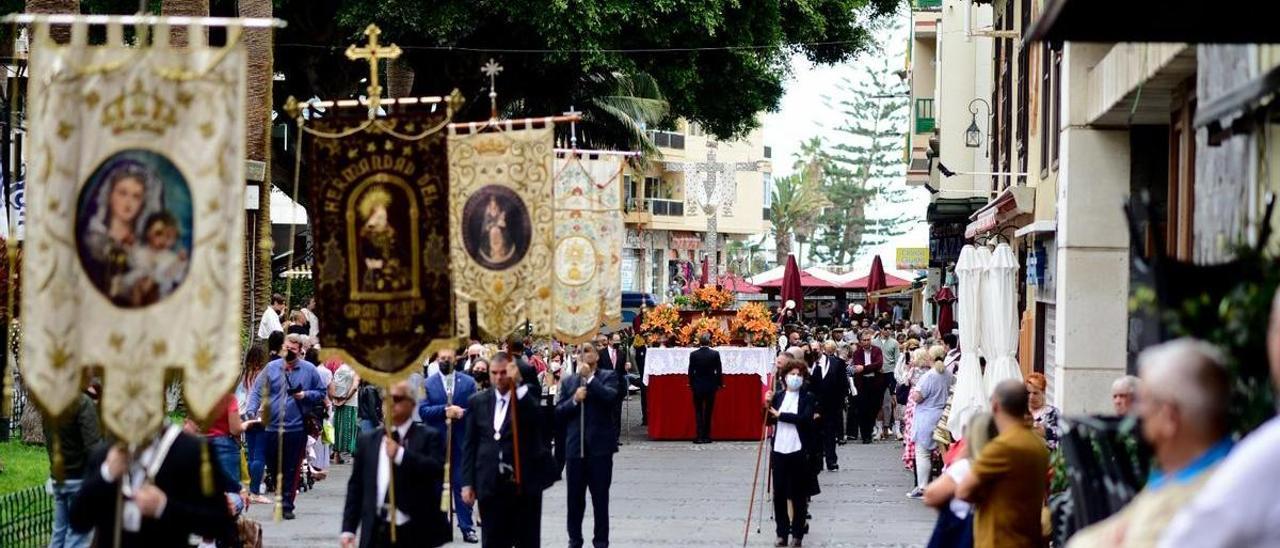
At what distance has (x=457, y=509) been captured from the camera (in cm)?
1889

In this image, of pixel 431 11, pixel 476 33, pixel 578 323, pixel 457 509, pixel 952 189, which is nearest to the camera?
pixel 457 509

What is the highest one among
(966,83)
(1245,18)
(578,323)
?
(966,83)

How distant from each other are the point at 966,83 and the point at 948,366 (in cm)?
1983

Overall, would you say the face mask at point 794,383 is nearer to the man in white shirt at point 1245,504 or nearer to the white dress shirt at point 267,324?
the white dress shirt at point 267,324

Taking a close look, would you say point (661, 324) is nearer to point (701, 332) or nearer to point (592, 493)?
point (701, 332)

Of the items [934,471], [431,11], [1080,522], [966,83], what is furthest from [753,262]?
[1080,522]

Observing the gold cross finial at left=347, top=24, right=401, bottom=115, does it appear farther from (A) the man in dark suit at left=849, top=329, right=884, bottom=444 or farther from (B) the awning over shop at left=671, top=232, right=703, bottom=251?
(B) the awning over shop at left=671, top=232, right=703, bottom=251

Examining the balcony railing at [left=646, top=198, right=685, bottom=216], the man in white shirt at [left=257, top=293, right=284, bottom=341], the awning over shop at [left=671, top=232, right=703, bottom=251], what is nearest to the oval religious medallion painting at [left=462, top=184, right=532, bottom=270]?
the man in white shirt at [left=257, top=293, right=284, bottom=341]

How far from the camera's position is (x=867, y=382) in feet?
105

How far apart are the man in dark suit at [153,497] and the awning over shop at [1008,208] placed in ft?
52.1

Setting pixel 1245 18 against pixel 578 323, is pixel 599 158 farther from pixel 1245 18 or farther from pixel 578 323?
pixel 1245 18

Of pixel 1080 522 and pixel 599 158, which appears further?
pixel 599 158

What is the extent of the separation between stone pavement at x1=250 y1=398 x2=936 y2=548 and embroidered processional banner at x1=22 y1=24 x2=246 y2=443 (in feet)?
29.2

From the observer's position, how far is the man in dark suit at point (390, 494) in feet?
39.7
